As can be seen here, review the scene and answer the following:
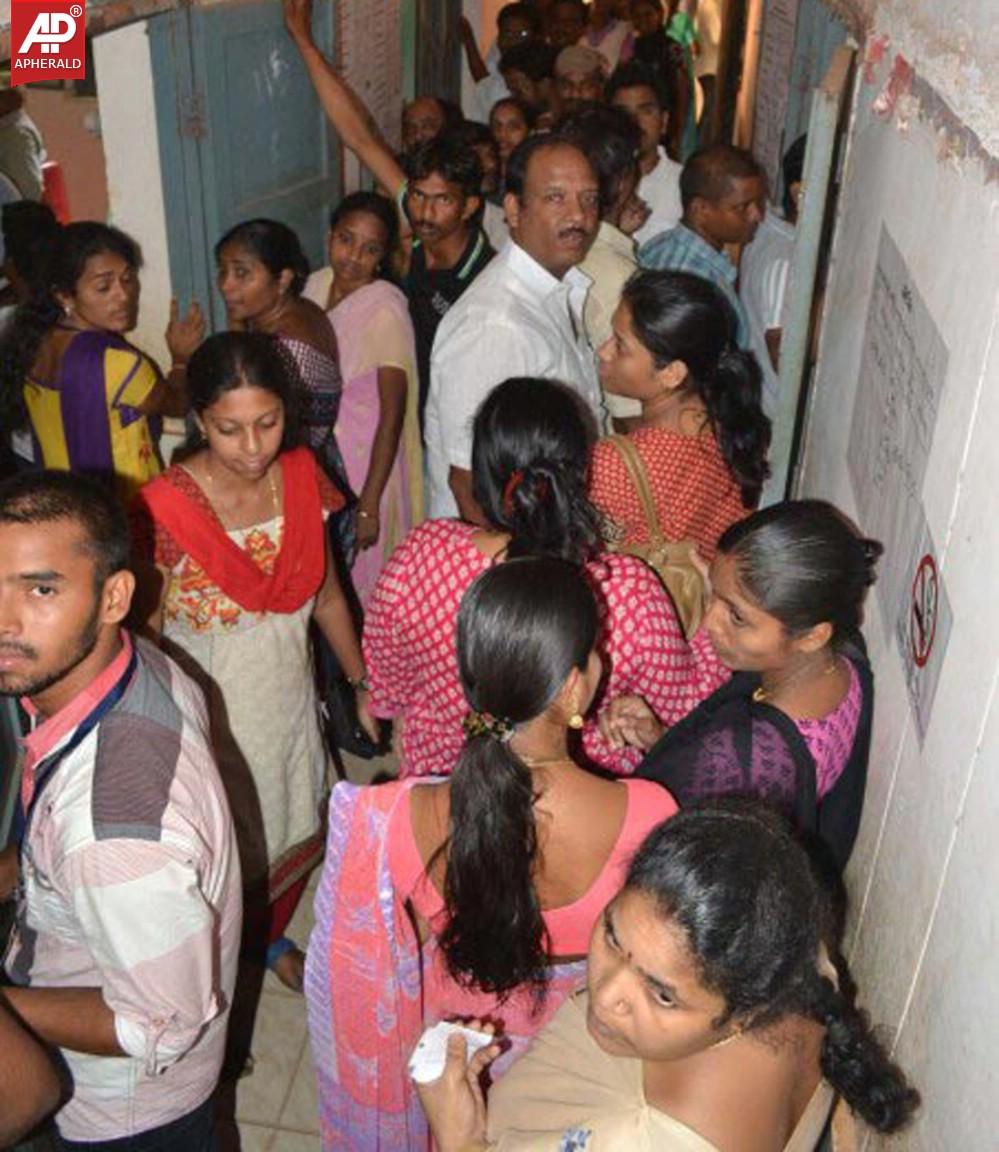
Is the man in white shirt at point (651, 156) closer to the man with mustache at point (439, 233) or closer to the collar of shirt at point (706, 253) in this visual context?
the collar of shirt at point (706, 253)

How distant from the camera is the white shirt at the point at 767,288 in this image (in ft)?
13.9

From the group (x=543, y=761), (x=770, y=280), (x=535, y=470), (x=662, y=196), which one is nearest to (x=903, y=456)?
(x=535, y=470)

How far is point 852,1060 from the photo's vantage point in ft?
4.92

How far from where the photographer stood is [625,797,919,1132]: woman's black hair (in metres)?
1.38

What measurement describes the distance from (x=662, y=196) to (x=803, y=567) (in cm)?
374

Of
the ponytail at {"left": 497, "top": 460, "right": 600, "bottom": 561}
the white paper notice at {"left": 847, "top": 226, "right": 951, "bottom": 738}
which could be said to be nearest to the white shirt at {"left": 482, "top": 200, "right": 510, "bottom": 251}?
the white paper notice at {"left": 847, "top": 226, "right": 951, "bottom": 738}

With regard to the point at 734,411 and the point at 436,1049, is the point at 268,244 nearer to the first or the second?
the point at 734,411

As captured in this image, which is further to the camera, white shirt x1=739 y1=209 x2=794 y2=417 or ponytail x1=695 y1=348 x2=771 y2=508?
white shirt x1=739 y1=209 x2=794 y2=417

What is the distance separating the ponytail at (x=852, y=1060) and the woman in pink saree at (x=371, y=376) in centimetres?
282

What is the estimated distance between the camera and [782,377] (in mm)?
3369

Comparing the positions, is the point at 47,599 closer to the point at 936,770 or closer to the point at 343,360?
the point at 936,770

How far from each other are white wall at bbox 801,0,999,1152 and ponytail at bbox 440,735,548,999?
60 centimetres

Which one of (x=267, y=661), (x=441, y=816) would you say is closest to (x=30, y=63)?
(x=267, y=661)

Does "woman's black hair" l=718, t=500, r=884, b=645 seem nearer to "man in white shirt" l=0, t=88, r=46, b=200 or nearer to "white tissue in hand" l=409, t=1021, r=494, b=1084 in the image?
"white tissue in hand" l=409, t=1021, r=494, b=1084
